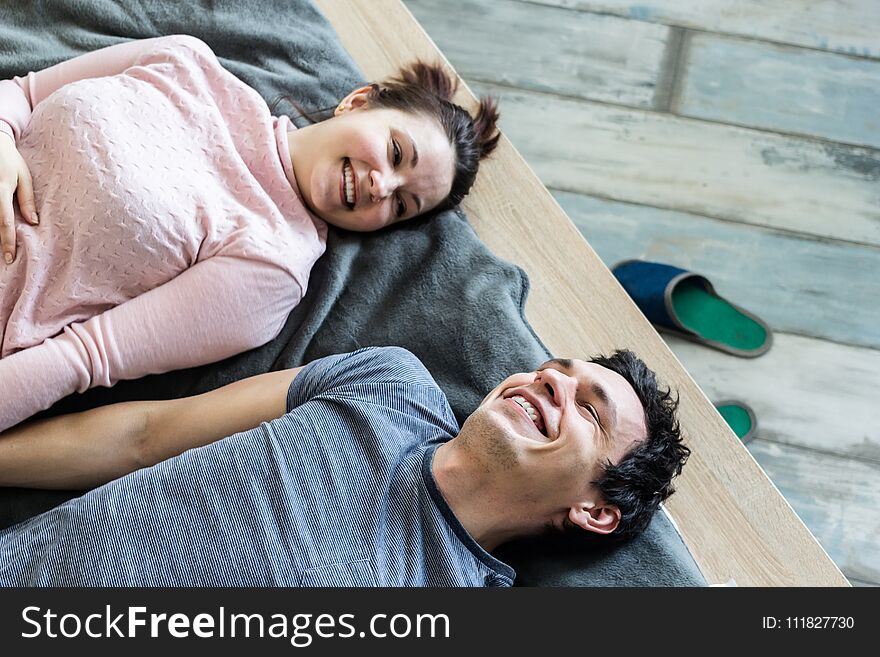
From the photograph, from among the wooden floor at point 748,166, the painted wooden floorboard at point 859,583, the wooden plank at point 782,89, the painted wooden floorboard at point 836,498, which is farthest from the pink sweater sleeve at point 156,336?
the wooden plank at point 782,89

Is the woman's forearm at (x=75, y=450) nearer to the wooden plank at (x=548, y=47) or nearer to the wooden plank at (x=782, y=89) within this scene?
the wooden plank at (x=548, y=47)

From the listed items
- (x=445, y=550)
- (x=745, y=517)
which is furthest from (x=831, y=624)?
(x=445, y=550)

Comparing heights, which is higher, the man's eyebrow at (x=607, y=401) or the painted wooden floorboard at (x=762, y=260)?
the man's eyebrow at (x=607, y=401)

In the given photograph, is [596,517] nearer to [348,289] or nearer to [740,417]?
[348,289]

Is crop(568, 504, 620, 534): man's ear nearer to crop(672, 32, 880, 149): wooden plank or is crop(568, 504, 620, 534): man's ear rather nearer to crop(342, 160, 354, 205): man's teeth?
crop(342, 160, 354, 205): man's teeth

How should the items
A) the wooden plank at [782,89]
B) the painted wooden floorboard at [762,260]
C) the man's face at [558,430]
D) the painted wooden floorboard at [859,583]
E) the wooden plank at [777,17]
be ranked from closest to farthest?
the man's face at [558,430] < the painted wooden floorboard at [859,583] < the painted wooden floorboard at [762,260] < the wooden plank at [782,89] < the wooden plank at [777,17]

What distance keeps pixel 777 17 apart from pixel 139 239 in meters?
1.82

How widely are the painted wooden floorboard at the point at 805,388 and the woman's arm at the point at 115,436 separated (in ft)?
3.31

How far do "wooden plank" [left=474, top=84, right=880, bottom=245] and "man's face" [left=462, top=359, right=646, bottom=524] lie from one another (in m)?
0.92

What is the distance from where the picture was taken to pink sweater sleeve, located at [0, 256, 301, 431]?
4.01ft

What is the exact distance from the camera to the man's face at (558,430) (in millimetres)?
1190

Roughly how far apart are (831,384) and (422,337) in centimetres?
96

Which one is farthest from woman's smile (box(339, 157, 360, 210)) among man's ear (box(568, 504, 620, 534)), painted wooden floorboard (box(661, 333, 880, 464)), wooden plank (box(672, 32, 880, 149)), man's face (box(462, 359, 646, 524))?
wooden plank (box(672, 32, 880, 149))

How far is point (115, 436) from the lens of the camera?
126 cm
